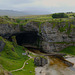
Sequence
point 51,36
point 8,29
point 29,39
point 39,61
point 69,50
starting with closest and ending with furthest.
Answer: point 39,61
point 8,29
point 69,50
point 51,36
point 29,39

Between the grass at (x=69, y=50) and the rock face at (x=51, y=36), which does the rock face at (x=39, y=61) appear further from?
the grass at (x=69, y=50)

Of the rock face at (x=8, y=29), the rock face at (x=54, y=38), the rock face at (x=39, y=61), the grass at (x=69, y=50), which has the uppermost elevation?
the rock face at (x=8, y=29)

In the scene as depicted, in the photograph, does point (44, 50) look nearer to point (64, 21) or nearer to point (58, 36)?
point (58, 36)

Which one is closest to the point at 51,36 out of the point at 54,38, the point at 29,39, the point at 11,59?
the point at 54,38

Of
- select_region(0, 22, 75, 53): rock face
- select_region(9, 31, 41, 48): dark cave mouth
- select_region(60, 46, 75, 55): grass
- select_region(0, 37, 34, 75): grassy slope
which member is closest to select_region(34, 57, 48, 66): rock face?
select_region(0, 37, 34, 75): grassy slope

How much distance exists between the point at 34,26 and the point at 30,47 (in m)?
20.1

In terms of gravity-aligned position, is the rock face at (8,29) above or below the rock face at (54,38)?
above

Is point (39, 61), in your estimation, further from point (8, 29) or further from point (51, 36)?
point (8, 29)

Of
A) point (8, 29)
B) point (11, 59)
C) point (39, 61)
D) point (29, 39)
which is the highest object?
point (8, 29)

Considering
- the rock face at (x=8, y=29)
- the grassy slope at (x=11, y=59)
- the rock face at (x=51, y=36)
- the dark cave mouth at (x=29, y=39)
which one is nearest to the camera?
the grassy slope at (x=11, y=59)

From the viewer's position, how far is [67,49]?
84.7 m

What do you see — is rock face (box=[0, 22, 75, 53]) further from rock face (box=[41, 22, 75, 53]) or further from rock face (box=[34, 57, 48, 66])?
rock face (box=[34, 57, 48, 66])

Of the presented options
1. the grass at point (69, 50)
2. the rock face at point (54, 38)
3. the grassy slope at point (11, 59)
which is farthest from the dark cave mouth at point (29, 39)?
the grassy slope at point (11, 59)

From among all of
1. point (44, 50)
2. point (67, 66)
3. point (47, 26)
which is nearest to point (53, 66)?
point (67, 66)
